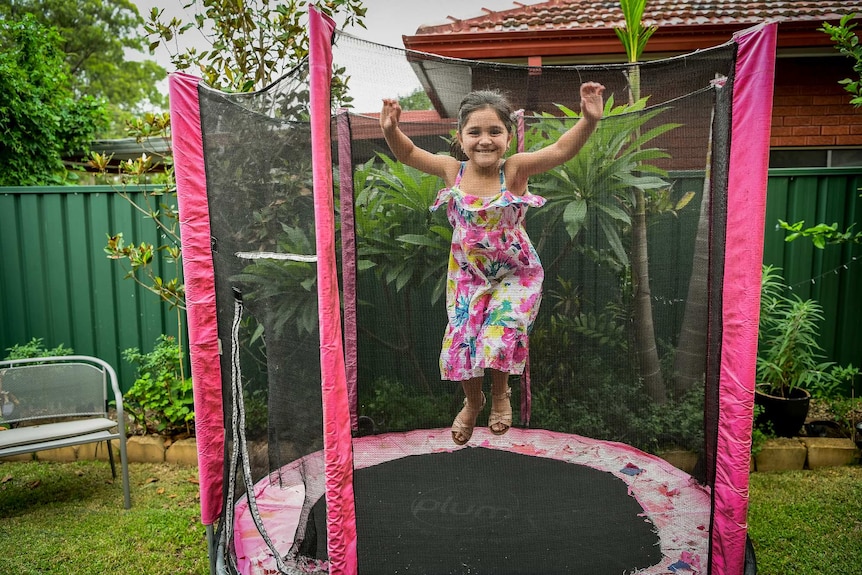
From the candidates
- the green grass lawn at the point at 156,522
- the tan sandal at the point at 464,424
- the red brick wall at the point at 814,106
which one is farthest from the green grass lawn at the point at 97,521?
the red brick wall at the point at 814,106

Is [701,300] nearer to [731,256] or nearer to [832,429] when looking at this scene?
[731,256]

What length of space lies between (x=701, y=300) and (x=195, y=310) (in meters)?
1.64

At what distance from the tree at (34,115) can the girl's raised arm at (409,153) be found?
4.64 metres

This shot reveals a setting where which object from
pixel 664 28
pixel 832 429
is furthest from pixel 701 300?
pixel 664 28

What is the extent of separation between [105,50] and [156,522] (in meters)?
18.6

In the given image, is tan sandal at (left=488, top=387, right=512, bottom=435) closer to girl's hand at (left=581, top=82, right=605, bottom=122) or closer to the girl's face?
the girl's face

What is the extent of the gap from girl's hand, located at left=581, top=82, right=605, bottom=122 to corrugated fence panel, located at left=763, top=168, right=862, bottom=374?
2523 millimetres

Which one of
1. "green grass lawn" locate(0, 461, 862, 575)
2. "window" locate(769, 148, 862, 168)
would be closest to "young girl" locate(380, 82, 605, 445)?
"green grass lawn" locate(0, 461, 862, 575)

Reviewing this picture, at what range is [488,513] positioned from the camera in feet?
6.28

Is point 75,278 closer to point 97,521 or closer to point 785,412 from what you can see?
point 97,521

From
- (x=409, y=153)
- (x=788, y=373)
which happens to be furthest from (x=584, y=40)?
(x=409, y=153)

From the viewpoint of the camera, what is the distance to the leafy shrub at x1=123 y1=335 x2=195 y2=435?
10.9 feet

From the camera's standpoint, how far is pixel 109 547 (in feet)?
7.68

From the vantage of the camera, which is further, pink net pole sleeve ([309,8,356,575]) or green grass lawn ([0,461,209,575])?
green grass lawn ([0,461,209,575])
